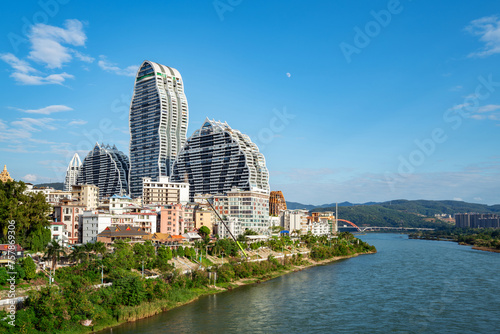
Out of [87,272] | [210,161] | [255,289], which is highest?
[210,161]

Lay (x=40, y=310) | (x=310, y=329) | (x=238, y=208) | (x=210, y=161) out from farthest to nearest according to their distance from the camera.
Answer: (x=210, y=161) < (x=238, y=208) < (x=310, y=329) < (x=40, y=310)

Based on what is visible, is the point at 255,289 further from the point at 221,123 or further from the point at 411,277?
the point at 221,123

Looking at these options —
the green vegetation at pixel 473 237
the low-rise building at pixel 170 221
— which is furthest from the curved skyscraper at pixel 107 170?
the green vegetation at pixel 473 237

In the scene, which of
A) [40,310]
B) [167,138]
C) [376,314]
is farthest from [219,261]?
[167,138]

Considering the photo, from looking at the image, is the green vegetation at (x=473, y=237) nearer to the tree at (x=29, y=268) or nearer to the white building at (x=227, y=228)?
the white building at (x=227, y=228)

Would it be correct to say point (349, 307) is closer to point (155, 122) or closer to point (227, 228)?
point (227, 228)

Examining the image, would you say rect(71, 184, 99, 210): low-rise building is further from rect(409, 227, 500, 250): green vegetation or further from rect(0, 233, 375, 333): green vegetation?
rect(409, 227, 500, 250): green vegetation

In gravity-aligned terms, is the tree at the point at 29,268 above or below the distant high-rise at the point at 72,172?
below
